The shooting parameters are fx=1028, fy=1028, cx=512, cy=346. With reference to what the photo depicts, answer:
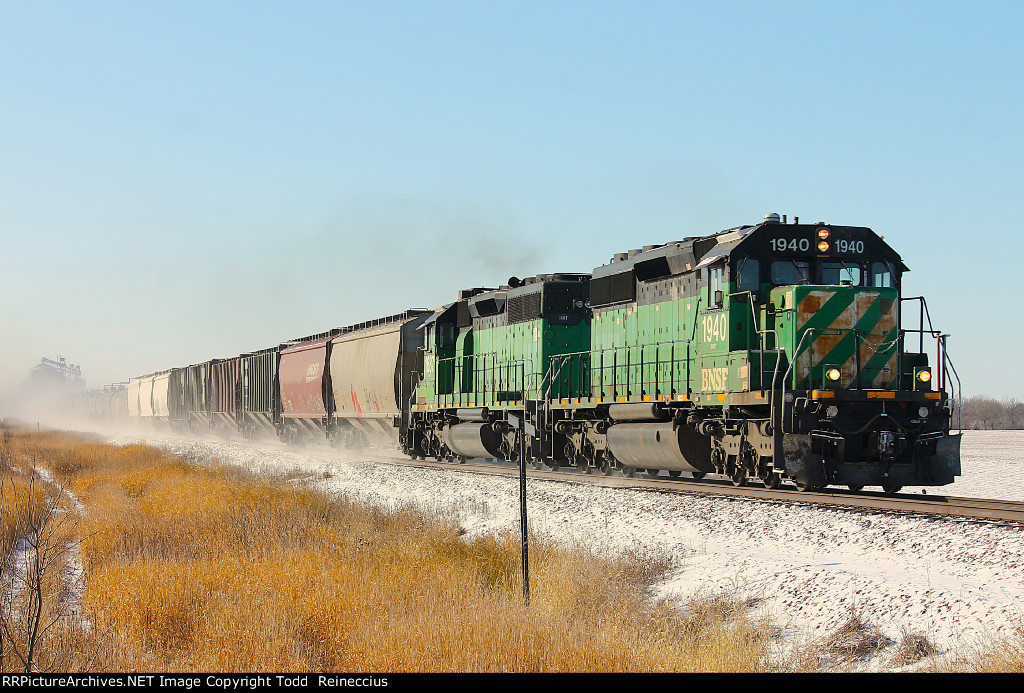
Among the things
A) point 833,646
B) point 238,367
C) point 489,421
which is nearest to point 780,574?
point 833,646

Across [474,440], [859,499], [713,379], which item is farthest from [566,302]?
[859,499]

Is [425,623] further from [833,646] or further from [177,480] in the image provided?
[177,480]

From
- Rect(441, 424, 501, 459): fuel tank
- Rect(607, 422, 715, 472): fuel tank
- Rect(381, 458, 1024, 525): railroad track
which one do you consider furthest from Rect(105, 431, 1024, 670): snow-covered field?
Rect(441, 424, 501, 459): fuel tank

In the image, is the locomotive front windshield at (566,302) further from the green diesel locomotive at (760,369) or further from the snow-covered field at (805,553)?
the snow-covered field at (805,553)

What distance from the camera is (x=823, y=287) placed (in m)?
13.8

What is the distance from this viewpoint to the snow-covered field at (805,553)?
7293 millimetres

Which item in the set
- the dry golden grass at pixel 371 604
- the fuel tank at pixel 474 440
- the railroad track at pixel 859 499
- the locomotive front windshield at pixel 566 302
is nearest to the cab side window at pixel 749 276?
the railroad track at pixel 859 499

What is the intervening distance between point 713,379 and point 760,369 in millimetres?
1008

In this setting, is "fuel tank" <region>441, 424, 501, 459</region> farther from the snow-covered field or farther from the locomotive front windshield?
the snow-covered field

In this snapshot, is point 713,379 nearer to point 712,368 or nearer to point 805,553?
point 712,368

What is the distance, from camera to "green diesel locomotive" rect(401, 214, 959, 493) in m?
13.2

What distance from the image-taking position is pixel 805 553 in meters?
9.76

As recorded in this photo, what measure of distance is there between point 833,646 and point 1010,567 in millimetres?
2231
